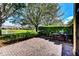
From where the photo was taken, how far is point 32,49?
308cm

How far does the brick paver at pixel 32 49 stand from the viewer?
306 cm

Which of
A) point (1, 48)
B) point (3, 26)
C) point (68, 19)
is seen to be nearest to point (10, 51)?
point (1, 48)

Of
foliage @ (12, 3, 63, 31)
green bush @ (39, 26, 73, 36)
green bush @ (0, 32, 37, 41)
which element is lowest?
green bush @ (0, 32, 37, 41)

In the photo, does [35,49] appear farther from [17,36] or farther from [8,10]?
[8,10]

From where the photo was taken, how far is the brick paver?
10.1ft

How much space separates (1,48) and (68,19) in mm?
949

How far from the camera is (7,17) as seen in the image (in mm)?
3072

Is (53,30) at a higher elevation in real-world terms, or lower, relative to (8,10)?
lower

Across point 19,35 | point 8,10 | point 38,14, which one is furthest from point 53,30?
point 8,10

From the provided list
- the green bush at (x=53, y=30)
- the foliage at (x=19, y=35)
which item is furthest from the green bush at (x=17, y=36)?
the green bush at (x=53, y=30)

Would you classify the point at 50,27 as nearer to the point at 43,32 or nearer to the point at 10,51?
the point at 43,32

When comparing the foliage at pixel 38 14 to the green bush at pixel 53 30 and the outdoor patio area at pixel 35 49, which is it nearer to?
the green bush at pixel 53 30

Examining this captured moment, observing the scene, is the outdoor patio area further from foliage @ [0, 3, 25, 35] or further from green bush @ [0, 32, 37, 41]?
foliage @ [0, 3, 25, 35]

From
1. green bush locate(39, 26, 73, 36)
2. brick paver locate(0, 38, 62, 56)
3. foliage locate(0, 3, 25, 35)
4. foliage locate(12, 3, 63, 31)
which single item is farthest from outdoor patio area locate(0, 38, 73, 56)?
foliage locate(0, 3, 25, 35)
